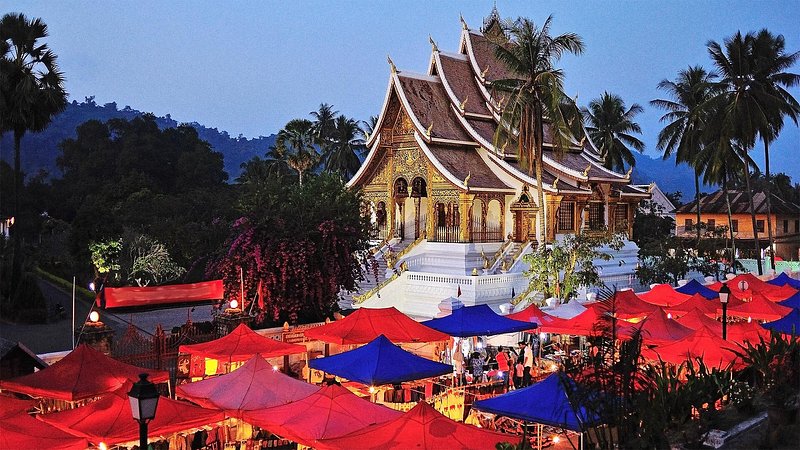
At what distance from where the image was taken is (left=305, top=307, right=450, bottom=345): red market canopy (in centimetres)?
1520

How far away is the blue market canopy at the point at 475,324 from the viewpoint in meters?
16.1

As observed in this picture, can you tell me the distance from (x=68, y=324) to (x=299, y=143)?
28776 millimetres

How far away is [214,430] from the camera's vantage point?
11617 mm

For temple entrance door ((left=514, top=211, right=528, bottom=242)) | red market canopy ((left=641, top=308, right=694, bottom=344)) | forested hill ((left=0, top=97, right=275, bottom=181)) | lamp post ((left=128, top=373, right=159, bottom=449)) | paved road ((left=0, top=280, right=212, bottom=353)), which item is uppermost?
forested hill ((left=0, top=97, right=275, bottom=181))

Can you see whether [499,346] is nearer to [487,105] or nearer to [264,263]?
[264,263]

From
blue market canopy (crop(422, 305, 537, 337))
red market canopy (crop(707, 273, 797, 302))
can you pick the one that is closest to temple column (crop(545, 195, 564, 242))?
red market canopy (crop(707, 273, 797, 302))

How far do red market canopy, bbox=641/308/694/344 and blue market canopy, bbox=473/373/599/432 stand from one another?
6095mm

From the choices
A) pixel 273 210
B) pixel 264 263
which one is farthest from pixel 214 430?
pixel 273 210

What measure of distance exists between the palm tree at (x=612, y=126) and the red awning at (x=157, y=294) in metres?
36.7

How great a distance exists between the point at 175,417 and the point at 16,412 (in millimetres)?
1895

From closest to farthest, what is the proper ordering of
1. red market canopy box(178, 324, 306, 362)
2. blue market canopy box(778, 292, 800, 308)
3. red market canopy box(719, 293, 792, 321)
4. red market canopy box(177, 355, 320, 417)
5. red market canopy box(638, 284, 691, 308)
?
red market canopy box(177, 355, 320, 417) < red market canopy box(178, 324, 306, 362) < red market canopy box(719, 293, 792, 321) < blue market canopy box(778, 292, 800, 308) < red market canopy box(638, 284, 691, 308)

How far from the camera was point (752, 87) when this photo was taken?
116ft

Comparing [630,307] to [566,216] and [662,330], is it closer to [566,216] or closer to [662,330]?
[662,330]

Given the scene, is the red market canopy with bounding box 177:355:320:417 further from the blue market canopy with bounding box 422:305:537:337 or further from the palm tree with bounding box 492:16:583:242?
the palm tree with bounding box 492:16:583:242
